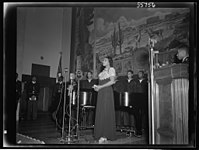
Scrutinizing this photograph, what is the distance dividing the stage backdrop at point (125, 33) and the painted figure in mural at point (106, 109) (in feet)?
0.31

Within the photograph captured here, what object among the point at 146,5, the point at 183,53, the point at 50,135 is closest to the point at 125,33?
the point at 146,5

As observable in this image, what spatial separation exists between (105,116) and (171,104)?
0.64 m

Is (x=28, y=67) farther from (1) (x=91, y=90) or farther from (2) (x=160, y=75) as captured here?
(2) (x=160, y=75)

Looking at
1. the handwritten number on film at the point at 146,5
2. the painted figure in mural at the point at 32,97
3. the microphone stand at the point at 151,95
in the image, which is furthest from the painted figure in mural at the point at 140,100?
the painted figure in mural at the point at 32,97

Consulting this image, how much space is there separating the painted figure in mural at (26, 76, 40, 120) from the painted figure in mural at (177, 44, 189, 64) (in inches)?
55.0

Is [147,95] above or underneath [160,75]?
underneath

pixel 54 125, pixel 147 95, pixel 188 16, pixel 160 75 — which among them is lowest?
pixel 54 125

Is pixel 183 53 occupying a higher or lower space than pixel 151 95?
higher

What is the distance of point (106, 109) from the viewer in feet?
6.83

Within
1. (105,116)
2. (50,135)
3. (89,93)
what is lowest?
(50,135)

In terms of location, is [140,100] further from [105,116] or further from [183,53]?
[183,53]
